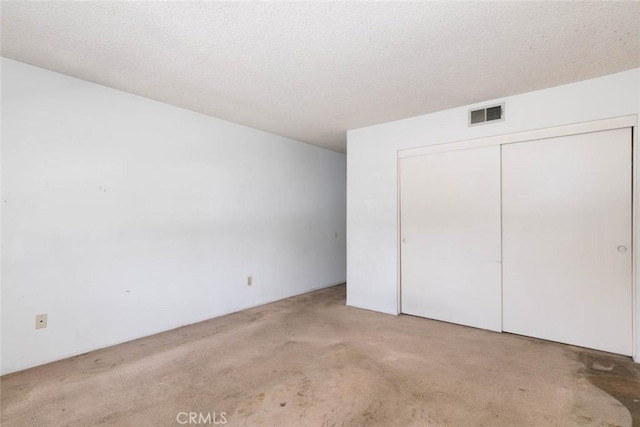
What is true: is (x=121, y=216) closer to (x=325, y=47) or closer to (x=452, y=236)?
(x=325, y=47)

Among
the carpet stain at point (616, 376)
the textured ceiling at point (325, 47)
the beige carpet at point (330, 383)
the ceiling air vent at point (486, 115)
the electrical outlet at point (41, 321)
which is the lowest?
the beige carpet at point (330, 383)

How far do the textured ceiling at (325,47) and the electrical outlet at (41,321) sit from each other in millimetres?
2014

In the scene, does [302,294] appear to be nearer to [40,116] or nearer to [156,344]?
[156,344]

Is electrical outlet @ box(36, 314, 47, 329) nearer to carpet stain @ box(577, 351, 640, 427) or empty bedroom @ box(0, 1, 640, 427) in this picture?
empty bedroom @ box(0, 1, 640, 427)

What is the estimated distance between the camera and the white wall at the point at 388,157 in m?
2.83

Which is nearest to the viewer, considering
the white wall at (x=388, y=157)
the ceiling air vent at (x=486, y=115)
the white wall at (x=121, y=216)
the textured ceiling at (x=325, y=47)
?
the textured ceiling at (x=325, y=47)

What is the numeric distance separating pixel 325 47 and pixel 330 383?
239 centimetres

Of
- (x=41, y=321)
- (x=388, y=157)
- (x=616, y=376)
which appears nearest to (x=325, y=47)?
(x=388, y=157)

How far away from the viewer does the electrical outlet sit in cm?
245

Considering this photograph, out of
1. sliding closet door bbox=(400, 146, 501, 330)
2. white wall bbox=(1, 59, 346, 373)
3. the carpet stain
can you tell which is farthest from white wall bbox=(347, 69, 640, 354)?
the carpet stain

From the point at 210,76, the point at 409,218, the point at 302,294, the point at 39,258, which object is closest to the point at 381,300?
the point at 409,218

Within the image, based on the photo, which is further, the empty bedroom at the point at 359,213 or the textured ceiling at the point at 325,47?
the empty bedroom at the point at 359,213

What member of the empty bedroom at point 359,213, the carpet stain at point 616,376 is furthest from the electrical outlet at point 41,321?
the carpet stain at point 616,376

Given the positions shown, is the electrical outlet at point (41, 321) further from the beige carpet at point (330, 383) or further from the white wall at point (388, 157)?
the white wall at point (388, 157)
